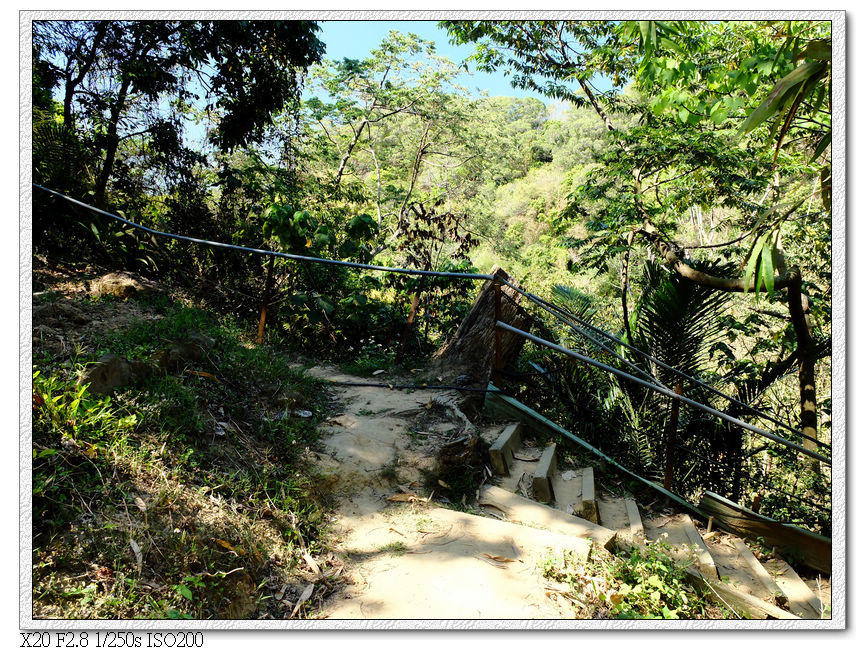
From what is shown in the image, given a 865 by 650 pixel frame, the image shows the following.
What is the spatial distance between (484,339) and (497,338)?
0.49 meters

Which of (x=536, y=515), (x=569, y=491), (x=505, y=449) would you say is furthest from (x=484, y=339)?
(x=536, y=515)

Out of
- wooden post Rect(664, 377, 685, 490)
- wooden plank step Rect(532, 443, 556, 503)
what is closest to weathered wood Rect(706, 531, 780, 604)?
wooden post Rect(664, 377, 685, 490)

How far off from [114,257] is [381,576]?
11.2ft

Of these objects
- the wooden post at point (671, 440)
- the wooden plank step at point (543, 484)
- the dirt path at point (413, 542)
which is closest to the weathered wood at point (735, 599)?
the dirt path at point (413, 542)

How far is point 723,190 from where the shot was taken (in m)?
5.16

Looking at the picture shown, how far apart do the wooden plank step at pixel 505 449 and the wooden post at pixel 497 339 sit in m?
0.36

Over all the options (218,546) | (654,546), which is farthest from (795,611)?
(218,546)

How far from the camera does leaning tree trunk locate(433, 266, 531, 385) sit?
395cm

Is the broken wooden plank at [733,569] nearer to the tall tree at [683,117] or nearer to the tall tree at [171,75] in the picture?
the tall tree at [683,117]

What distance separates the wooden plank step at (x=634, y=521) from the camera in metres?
2.88

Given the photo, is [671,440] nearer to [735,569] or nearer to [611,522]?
[611,522]

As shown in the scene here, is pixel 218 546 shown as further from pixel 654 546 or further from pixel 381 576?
pixel 654 546

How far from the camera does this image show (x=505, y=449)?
3.29m

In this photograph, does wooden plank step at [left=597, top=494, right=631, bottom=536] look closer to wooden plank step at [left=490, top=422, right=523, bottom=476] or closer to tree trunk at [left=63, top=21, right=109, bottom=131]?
wooden plank step at [left=490, top=422, right=523, bottom=476]
